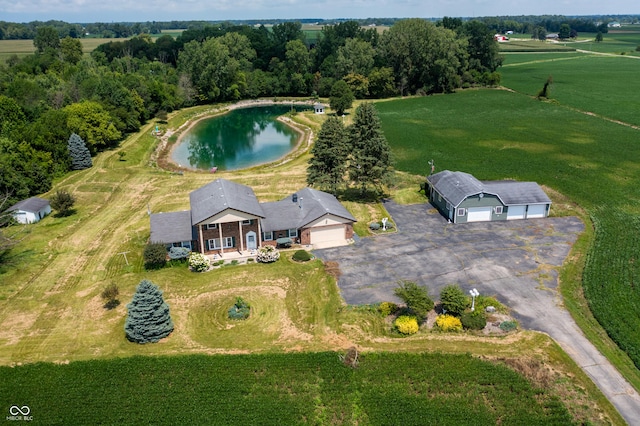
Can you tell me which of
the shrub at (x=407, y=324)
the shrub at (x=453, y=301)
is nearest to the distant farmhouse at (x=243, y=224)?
the shrub at (x=407, y=324)

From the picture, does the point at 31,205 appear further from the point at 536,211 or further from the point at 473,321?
the point at 536,211

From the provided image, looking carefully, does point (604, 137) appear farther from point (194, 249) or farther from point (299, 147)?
point (194, 249)

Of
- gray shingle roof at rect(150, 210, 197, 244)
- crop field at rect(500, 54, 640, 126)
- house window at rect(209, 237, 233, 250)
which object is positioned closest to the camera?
gray shingle roof at rect(150, 210, 197, 244)

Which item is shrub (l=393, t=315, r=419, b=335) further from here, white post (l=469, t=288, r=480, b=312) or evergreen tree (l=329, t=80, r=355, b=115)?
evergreen tree (l=329, t=80, r=355, b=115)

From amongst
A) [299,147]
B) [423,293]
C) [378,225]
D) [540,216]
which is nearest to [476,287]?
[423,293]

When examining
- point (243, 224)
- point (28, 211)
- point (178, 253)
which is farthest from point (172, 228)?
point (28, 211)

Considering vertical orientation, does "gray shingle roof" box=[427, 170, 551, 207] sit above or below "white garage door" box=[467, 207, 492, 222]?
above

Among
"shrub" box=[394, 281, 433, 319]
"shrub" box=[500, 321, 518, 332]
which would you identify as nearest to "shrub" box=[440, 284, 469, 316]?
"shrub" box=[394, 281, 433, 319]

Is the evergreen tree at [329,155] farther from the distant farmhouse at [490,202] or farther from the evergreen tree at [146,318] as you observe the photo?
the evergreen tree at [146,318]

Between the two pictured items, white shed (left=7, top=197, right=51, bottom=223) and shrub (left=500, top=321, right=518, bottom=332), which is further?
white shed (left=7, top=197, right=51, bottom=223)
